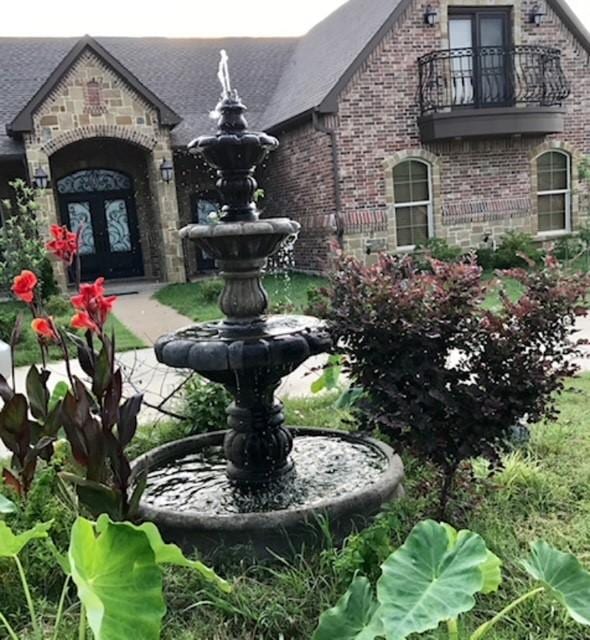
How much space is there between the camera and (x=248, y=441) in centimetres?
375

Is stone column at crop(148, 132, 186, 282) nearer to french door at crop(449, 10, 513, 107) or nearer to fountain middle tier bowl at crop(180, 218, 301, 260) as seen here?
french door at crop(449, 10, 513, 107)

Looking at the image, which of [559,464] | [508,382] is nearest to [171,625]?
[508,382]

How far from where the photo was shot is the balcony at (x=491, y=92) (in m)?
14.1

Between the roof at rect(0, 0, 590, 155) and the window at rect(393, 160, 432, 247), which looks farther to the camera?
the window at rect(393, 160, 432, 247)

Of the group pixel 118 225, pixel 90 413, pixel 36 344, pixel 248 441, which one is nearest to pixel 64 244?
pixel 90 413

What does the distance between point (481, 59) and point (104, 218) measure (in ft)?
32.2

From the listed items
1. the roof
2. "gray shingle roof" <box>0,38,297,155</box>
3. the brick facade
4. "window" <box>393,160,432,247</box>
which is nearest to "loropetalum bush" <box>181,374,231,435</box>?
the brick facade

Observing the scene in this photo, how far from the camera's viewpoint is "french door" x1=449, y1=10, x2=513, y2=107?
573 inches

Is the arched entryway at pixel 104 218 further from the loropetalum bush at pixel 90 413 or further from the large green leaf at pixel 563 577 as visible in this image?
the large green leaf at pixel 563 577

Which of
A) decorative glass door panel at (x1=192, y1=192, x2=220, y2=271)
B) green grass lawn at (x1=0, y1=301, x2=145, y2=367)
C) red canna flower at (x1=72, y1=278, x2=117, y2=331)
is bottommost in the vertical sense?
green grass lawn at (x1=0, y1=301, x2=145, y2=367)

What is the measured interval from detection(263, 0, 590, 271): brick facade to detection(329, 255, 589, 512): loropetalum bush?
1101 cm

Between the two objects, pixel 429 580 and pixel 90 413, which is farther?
pixel 90 413

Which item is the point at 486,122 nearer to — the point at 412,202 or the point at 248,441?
the point at 412,202

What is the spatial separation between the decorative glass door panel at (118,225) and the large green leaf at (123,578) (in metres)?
16.0
